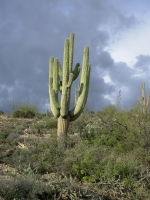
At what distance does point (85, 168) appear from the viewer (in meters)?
8.38

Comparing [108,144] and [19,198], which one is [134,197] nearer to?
[19,198]

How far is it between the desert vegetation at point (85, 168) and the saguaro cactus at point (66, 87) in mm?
1317

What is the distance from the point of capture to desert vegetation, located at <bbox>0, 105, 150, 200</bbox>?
22.1ft

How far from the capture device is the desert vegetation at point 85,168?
6.73 meters

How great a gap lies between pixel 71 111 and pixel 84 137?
1.18 m

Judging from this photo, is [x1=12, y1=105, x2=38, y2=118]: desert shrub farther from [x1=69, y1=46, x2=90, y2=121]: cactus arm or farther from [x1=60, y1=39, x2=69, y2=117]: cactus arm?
[x1=60, y1=39, x2=69, y2=117]: cactus arm

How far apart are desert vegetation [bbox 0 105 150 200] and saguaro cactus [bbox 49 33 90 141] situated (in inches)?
51.8

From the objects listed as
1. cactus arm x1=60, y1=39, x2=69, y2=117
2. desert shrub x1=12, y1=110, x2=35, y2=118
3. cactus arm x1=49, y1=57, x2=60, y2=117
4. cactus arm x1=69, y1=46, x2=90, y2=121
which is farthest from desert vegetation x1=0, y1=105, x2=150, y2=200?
desert shrub x1=12, y1=110, x2=35, y2=118

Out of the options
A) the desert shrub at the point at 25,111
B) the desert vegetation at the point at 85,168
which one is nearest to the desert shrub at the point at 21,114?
the desert shrub at the point at 25,111

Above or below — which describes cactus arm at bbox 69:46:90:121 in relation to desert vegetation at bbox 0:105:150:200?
above

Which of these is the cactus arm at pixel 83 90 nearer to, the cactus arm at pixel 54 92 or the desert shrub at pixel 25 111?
the cactus arm at pixel 54 92

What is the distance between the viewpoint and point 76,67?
13.9 meters

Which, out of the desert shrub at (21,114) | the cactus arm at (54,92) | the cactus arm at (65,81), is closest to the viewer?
the cactus arm at (65,81)

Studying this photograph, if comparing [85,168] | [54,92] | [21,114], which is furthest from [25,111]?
[85,168]
